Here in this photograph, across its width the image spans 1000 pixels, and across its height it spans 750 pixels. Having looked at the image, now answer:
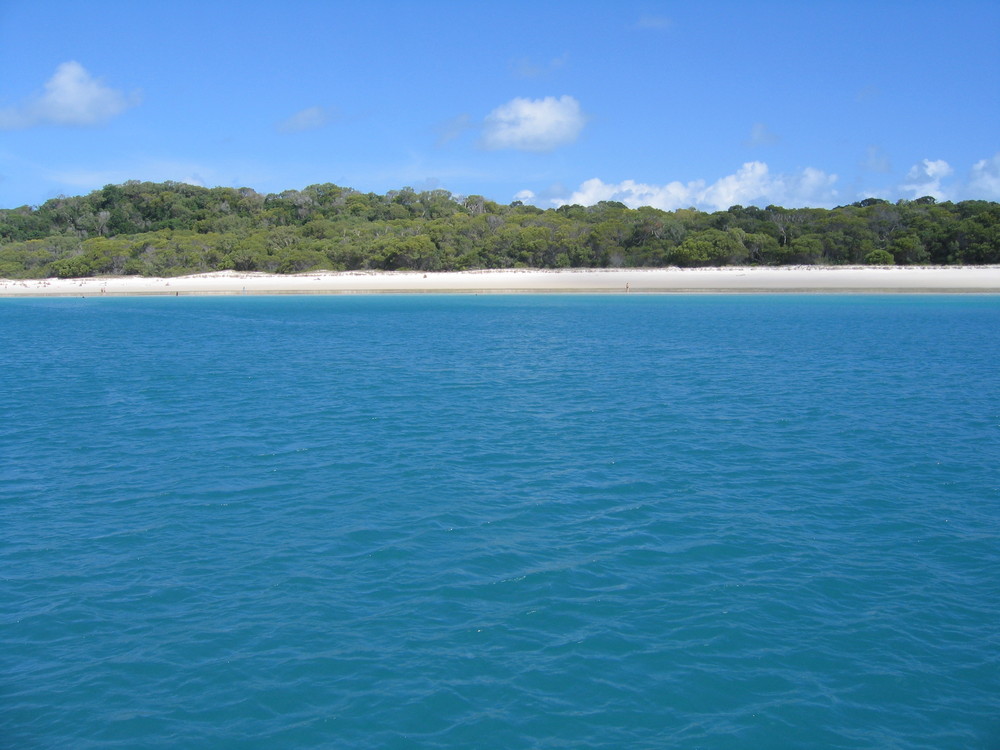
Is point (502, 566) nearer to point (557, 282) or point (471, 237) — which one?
point (557, 282)

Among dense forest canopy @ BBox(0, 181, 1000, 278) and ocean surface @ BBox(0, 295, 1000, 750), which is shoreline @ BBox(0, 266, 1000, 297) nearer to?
dense forest canopy @ BBox(0, 181, 1000, 278)

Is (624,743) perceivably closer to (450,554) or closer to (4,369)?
(450,554)

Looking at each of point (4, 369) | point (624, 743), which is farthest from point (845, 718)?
point (4, 369)

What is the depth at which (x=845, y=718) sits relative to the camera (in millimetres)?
6062

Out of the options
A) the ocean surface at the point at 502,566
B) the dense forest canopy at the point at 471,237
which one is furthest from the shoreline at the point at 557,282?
the ocean surface at the point at 502,566

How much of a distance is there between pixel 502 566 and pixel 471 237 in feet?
224

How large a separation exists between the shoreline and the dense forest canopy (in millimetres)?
A: 3258

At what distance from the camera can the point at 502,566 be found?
28.1 ft

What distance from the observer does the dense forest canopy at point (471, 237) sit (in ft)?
205

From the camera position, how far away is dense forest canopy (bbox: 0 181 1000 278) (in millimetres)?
62531

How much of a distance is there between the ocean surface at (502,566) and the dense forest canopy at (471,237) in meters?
47.1

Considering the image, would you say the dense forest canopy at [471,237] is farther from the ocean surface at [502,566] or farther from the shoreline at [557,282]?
the ocean surface at [502,566]

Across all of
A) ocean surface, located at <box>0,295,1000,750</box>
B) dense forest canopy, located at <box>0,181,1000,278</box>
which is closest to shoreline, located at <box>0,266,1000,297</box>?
dense forest canopy, located at <box>0,181,1000,278</box>

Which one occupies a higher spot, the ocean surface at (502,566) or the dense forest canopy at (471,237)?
the dense forest canopy at (471,237)
